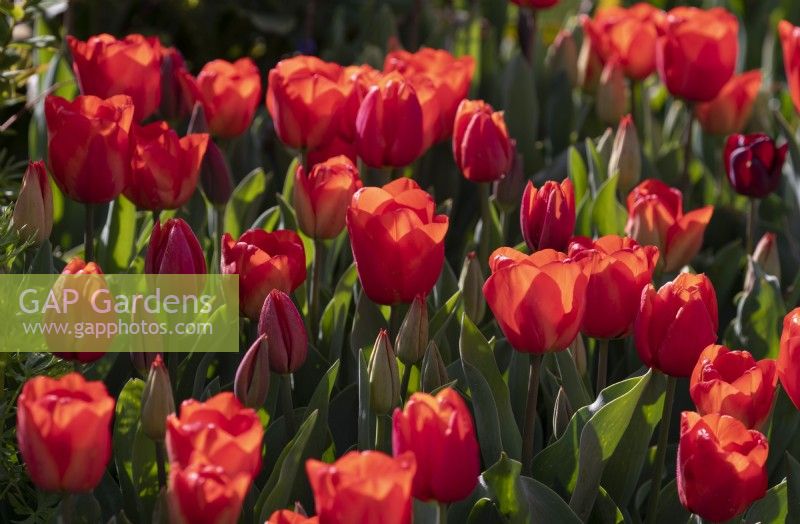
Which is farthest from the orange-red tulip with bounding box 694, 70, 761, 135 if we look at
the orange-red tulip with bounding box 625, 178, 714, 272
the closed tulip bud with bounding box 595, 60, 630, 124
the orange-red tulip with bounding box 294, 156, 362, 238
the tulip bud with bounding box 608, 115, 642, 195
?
the orange-red tulip with bounding box 294, 156, 362, 238

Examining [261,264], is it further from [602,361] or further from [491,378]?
[602,361]

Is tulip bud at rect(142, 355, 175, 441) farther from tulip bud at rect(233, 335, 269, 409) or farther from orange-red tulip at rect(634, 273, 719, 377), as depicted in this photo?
orange-red tulip at rect(634, 273, 719, 377)

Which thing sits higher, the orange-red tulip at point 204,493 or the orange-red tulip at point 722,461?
the orange-red tulip at point 204,493

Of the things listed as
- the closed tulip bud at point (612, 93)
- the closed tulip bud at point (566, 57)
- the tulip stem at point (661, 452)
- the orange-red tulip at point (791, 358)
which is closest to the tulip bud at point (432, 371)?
the tulip stem at point (661, 452)

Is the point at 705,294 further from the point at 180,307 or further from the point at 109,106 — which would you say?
the point at 109,106

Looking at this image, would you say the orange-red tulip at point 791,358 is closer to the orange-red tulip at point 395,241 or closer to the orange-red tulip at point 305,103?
the orange-red tulip at point 395,241

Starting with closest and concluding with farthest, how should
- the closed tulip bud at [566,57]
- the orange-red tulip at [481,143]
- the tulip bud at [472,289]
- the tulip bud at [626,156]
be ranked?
1. the tulip bud at [472,289]
2. the orange-red tulip at [481,143]
3. the tulip bud at [626,156]
4. the closed tulip bud at [566,57]

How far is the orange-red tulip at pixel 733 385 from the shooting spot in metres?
1.32

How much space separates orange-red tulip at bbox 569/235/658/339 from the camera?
4.70 feet

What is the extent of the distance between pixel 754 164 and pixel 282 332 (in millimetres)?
1026

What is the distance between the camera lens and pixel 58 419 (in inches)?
42.9

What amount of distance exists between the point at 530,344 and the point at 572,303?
70 millimetres

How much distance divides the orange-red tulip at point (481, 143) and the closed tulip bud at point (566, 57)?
1.05 m

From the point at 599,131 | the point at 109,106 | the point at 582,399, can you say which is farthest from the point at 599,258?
the point at 599,131
